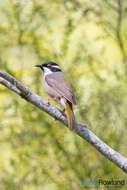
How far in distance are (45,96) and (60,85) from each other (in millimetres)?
397

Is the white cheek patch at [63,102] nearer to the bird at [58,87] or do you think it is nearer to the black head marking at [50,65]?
the bird at [58,87]

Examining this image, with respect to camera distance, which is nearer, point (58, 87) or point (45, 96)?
point (58, 87)

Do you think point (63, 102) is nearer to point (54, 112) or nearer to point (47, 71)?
point (47, 71)

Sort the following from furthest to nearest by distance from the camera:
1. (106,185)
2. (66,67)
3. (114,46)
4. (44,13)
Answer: (114,46) → (44,13) → (66,67) → (106,185)

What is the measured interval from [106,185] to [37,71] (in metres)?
1.79

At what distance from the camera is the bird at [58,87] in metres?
4.53

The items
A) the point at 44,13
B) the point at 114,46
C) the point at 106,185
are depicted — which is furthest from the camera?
the point at 114,46

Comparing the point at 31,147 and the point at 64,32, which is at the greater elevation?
the point at 64,32

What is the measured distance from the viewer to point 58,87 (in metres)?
5.00

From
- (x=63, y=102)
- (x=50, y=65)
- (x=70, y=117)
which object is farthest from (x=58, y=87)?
(x=70, y=117)

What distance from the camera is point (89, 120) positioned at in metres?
5.22

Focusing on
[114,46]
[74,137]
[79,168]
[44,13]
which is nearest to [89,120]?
[74,137]

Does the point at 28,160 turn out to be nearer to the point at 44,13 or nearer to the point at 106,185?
the point at 106,185

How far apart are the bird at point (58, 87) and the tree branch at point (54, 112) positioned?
290 millimetres
